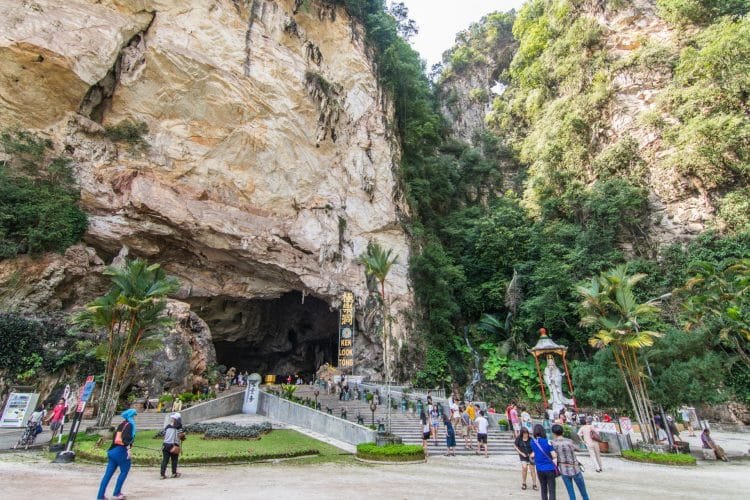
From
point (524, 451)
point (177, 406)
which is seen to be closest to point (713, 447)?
point (524, 451)

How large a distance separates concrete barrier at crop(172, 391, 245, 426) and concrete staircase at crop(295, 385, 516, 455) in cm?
382

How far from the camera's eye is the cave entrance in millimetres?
28219

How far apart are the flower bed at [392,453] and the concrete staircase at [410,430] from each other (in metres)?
1.69

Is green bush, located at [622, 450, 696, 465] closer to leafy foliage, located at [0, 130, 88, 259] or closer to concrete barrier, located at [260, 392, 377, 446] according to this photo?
concrete barrier, located at [260, 392, 377, 446]

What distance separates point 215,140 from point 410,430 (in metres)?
19.8

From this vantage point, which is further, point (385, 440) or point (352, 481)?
point (385, 440)

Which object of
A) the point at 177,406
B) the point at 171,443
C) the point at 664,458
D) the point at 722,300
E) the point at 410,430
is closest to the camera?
the point at 171,443

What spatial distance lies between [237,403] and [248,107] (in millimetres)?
16945

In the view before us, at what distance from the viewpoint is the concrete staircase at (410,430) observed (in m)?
11.8

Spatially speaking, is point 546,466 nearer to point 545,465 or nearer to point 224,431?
point 545,465

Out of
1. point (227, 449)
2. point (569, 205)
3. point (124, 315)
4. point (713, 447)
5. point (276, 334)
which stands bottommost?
point (713, 447)

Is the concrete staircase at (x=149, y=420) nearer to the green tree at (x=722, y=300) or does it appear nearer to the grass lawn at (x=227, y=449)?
the grass lawn at (x=227, y=449)

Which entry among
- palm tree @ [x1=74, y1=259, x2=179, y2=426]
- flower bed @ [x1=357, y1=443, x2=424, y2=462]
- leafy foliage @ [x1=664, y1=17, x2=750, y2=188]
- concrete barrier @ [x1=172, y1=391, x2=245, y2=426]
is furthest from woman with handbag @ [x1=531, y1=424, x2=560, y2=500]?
leafy foliage @ [x1=664, y1=17, x2=750, y2=188]

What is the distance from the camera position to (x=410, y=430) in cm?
1355
